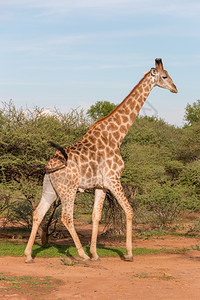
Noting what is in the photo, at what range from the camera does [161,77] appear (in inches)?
408

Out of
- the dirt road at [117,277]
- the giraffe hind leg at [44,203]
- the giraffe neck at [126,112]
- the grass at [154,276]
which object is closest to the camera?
the dirt road at [117,277]

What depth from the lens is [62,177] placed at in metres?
9.42

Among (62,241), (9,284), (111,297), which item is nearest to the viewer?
(111,297)

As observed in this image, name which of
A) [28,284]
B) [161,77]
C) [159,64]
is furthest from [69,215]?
[159,64]

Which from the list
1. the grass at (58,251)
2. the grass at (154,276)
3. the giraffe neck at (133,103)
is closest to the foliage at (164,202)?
the grass at (58,251)

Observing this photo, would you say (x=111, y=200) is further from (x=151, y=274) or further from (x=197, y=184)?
(x=197, y=184)

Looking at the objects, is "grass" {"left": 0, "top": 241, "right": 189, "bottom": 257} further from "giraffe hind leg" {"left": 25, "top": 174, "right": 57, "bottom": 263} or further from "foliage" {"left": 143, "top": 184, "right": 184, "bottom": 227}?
"foliage" {"left": 143, "top": 184, "right": 184, "bottom": 227}

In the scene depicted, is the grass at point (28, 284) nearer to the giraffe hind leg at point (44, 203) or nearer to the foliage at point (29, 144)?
the giraffe hind leg at point (44, 203)

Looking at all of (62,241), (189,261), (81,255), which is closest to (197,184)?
(62,241)

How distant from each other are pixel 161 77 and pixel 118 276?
4.50 m

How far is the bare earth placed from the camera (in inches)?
272

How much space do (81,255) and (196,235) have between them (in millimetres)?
6477

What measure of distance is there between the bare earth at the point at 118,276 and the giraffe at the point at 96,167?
486mm

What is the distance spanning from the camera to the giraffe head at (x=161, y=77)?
10328 mm
